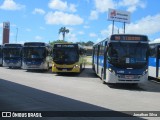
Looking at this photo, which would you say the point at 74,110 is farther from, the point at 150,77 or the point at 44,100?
the point at 150,77

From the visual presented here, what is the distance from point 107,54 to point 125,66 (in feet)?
4.19

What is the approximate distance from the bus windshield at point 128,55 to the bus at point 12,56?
68.7 feet

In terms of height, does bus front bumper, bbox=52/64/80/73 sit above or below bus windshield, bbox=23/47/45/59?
below

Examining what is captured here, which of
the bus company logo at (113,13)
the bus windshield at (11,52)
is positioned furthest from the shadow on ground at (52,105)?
the bus company logo at (113,13)

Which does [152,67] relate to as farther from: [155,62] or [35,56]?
[35,56]

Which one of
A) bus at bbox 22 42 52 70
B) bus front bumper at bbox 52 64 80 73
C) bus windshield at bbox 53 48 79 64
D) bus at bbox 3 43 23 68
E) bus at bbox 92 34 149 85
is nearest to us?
bus at bbox 92 34 149 85

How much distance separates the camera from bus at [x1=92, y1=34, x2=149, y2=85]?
2066 centimetres

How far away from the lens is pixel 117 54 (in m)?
20.8

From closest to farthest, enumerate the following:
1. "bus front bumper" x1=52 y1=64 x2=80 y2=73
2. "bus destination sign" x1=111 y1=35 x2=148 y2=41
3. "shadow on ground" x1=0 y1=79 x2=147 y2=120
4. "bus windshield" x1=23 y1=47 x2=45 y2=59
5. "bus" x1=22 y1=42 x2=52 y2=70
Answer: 1. "shadow on ground" x1=0 y1=79 x2=147 y2=120
2. "bus destination sign" x1=111 y1=35 x2=148 y2=41
3. "bus front bumper" x1=52 y1=64 x2=80 y2=73
4. "bus" x1=22 y1=42 x2=52 y2=70
5. "bus windshield" x1=23 y1=47 x2=45 y2=59

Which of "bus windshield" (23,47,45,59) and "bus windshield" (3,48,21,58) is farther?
"bus windshield" (3,48,21,58)

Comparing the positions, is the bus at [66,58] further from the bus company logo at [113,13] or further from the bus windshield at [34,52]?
the bus company logo at [113,13]

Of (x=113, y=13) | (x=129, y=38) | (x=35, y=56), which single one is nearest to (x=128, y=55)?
(x=129, y=38)

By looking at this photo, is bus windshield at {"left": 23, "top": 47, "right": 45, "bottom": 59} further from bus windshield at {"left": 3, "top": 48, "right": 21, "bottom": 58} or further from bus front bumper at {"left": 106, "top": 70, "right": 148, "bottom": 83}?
bus front bumper at {"left": 106, "top": 70, "right": 148, "bottom": 83}

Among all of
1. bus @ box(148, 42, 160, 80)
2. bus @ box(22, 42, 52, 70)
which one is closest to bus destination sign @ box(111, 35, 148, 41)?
bus @ box(148, 42, 160, 80)
